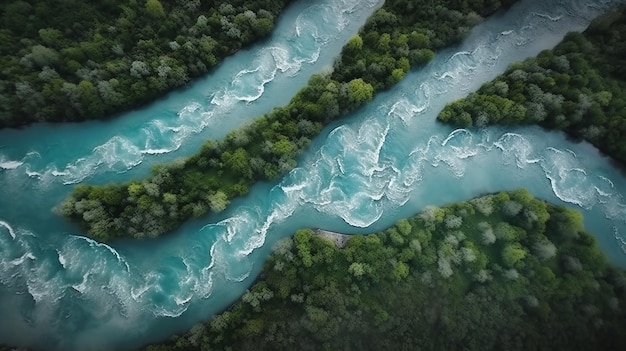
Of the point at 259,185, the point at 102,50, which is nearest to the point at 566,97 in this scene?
the point at 259,185

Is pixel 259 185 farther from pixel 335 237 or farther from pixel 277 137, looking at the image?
pixel 335 237

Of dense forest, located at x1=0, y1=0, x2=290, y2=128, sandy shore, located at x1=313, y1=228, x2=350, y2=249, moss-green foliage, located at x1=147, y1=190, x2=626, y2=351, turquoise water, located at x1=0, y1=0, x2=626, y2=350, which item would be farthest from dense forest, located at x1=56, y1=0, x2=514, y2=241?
moss-green foliage, located at x1=147, y1=190, x2=626, y2=351

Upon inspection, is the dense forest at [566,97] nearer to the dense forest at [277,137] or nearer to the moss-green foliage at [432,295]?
the dense forest at [277,137]

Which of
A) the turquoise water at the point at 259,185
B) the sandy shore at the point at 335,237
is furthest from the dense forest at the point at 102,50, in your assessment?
the sandy shore at the point at 335,237

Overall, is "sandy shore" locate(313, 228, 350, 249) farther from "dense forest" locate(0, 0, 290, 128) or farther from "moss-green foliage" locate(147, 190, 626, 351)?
"dense forest" locate(0, 0, 290, 128)

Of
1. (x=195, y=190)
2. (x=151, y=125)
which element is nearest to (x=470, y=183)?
(x=195, y=190)

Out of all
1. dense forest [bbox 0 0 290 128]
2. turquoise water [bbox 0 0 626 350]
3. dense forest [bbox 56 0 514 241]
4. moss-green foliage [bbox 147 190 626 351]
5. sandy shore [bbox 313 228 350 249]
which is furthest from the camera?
sandy shore [bbox 313 228 350 249]
